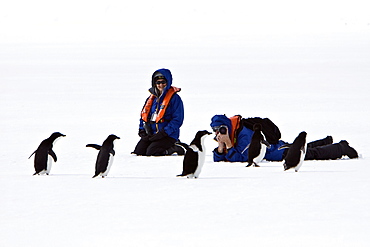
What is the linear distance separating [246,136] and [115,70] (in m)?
15.4

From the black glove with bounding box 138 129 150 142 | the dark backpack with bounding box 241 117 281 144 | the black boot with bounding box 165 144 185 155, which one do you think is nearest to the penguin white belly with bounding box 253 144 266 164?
the dark backpack with bounding box 241 117 281 144

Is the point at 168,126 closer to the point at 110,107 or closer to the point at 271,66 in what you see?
the point at 110,107

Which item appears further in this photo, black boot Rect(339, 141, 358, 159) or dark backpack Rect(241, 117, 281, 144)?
black boot Rect(339, 141, 358, 159)

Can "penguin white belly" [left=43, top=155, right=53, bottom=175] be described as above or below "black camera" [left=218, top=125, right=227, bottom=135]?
below

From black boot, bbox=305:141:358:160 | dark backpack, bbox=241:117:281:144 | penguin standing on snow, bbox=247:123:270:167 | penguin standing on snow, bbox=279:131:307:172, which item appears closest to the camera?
penguin standing on snow, bbox=279:131:307:172

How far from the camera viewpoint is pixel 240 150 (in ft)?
24.1

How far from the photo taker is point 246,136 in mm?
7230

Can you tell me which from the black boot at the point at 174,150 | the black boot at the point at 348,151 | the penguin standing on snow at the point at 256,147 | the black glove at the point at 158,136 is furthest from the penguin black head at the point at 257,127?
the black boot at the point at 174,150

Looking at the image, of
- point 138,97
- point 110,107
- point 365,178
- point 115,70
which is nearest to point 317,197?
point 365,178

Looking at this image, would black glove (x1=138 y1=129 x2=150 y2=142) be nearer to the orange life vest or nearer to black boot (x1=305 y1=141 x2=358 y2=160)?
the orange life vest

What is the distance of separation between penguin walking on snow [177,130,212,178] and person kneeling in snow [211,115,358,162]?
684 mm

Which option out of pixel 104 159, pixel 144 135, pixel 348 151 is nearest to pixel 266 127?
pixel 348 151

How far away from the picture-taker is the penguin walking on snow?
6.39m

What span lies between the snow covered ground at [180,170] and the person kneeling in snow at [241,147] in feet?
0.49
